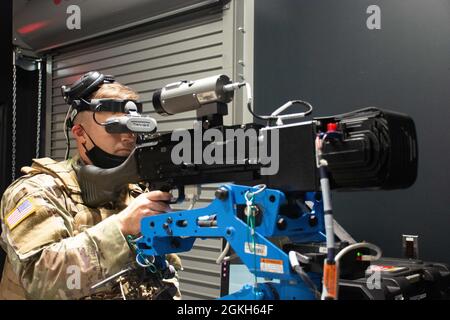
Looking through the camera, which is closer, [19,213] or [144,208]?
[144,208]

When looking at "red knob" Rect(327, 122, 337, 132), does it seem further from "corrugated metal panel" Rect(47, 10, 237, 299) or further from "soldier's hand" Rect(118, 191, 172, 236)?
"corrugated metal panel" Rect(47, 10, 237, 299)

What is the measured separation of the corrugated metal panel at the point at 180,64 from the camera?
271 centimetres

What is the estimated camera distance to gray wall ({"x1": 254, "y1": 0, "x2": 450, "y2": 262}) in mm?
1964

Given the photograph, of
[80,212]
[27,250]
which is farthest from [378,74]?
[27,250]

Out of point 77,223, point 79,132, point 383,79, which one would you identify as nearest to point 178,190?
point 77,223

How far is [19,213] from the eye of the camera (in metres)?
1.58

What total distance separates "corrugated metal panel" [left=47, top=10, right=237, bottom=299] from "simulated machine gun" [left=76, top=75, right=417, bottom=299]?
1287 millimetres

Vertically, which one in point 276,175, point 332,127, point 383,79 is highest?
point 383,79

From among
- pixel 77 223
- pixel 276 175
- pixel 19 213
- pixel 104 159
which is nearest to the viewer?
pixel 276 175

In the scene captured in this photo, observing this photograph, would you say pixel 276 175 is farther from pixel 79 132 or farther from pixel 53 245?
pixel 79 132

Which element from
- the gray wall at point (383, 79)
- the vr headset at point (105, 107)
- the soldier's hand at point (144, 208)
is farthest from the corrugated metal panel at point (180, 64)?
the soldier's hand at point (144, 208)

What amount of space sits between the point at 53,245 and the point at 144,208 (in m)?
0.35

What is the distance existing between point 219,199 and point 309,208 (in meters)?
0.23

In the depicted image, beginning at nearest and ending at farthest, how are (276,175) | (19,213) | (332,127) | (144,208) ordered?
1. (332,127)
2. (276,175)
3. (144,208)
4. (19,213)
